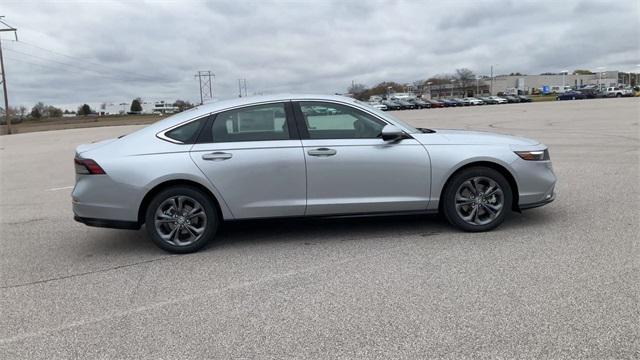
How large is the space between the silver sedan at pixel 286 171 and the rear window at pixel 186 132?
0.03ft

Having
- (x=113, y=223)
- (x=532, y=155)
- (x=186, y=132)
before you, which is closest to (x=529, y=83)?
(x=532, y=155)

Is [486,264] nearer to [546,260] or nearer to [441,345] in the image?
[546,260]

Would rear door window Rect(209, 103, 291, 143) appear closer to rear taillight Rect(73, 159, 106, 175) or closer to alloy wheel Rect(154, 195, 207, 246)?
alloy wheel Rect(154, 195, 207, 246)

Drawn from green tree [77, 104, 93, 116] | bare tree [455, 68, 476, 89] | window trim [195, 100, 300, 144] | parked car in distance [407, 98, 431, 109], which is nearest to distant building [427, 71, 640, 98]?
bare tree [455, 68, 476, 89]

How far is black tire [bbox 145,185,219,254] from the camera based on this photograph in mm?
4984

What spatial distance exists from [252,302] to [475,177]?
2.77 m

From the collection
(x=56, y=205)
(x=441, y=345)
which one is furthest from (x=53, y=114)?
(x=441, y=345)

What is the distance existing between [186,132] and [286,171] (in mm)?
1092

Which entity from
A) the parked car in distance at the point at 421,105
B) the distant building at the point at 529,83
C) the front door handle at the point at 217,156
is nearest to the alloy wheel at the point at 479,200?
the front door handle at the point at 217,156

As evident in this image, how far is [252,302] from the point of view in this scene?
3887mm

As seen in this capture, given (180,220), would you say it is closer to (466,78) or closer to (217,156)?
(217,156)

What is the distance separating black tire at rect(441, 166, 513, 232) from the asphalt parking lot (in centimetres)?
12

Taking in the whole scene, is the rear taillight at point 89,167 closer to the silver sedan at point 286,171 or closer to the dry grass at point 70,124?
the silver sedan at point 286,171

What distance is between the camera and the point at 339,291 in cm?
401
